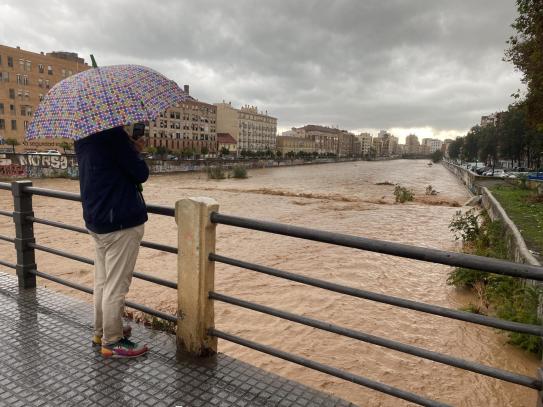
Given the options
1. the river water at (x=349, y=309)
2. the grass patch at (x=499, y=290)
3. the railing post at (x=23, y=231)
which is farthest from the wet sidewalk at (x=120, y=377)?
the grass patch at (x=499, y=290)

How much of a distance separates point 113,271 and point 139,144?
36.4 inches

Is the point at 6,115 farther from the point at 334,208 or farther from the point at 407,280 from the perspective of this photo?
the point at 407,280

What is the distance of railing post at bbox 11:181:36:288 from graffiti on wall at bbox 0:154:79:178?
30.5 metres

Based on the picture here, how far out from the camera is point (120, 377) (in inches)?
113

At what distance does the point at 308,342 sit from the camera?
6574mm

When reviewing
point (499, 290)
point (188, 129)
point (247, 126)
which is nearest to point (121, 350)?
point (499, 290)

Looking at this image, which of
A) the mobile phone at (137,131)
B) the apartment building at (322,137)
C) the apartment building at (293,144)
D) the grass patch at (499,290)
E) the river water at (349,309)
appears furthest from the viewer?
the apartment building at (322,137)

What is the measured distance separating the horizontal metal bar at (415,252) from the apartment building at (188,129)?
279 feet

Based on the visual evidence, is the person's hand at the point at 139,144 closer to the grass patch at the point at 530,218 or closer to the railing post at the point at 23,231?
the railing post at the point at 23,231

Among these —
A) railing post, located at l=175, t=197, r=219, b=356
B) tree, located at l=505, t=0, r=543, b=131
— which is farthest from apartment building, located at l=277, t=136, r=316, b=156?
railing post, located at l=175, t=197, r=219, b=356

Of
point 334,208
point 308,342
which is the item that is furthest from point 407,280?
point 334,208

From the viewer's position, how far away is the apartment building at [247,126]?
11362 centimetres

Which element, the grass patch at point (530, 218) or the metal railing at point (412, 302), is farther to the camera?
the grass patch at point (530, 218)

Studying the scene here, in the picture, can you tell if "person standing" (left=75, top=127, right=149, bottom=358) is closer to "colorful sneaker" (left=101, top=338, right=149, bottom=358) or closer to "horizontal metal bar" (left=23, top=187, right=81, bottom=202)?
"colorful sneaker" (left=101, top=338, right=149, bottom=358)
